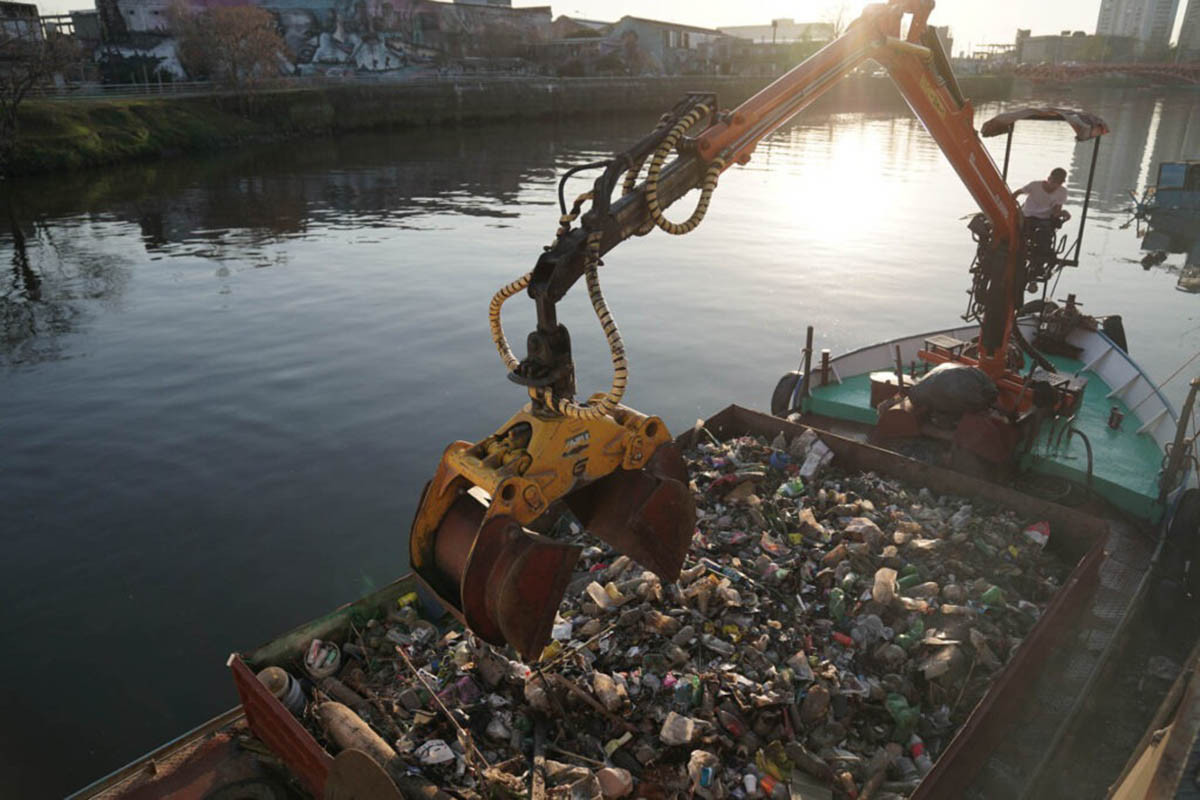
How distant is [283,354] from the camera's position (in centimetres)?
1425

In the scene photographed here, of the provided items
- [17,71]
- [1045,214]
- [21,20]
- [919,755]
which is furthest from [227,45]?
[919,755]

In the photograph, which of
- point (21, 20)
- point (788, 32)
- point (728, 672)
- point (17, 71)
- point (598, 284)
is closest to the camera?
point (598, 284)

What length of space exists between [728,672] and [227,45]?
5564cm

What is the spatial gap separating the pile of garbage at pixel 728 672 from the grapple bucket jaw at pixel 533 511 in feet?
4.04

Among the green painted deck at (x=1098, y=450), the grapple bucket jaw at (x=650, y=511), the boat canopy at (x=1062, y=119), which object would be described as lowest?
the green painted deck at (x=1098, y=450)

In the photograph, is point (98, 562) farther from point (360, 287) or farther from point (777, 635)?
point (360, 287)

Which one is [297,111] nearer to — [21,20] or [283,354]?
[21,20]

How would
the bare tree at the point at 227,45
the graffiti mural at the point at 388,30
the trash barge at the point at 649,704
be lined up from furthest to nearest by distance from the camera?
1. the graffiti mural at the point at 388,30
2. the bare tree at the point at 227,45
3. the trash barge at the point at 649,704

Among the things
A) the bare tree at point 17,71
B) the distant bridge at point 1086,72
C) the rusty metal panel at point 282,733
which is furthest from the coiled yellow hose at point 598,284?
the distant bridge at point 1086,72

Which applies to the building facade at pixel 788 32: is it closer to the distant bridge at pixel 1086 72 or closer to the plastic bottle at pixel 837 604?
the distant bridge at pixel 1086 72

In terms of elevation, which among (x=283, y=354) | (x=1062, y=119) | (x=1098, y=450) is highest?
(x=1062, y=119)

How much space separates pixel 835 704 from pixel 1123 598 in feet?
11.3

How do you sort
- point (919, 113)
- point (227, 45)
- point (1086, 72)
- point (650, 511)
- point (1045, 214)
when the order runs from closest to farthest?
point (650, 511)
point (919, 113)
point (1045, 214)
point (227, 45)
point (1086, 72)

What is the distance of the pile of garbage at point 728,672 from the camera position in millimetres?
4746
